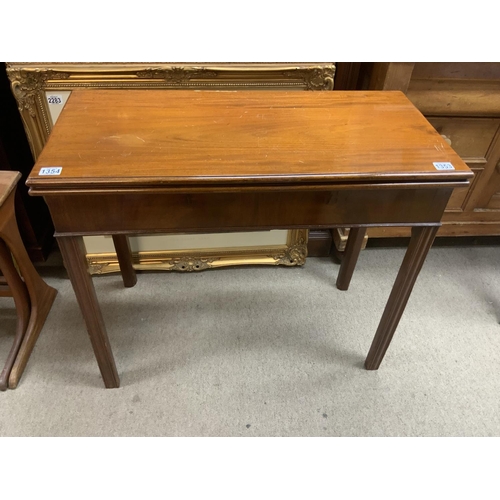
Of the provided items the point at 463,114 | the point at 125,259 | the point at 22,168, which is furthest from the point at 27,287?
the point at 463,114

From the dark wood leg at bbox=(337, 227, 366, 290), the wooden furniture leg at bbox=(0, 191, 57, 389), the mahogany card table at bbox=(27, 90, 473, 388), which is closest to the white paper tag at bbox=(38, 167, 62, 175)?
the mahogany card table at bbox=(27, 90, 473, 388)

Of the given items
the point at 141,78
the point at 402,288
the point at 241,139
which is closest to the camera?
the point at 241,139

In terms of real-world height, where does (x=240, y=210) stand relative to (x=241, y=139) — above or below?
below

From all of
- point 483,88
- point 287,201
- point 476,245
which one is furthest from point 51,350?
point 476,245

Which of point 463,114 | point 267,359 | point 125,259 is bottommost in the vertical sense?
point 267,359

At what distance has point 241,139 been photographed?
1021 mm

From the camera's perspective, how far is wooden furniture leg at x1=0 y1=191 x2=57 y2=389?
1.27 metres

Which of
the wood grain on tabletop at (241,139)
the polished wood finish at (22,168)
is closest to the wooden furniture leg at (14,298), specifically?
the polished wood finish at (22,168)

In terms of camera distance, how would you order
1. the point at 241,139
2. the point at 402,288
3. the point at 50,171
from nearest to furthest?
the point at 50,171, the point at 241,139, the point at 402,288

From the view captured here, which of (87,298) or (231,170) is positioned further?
(87,298)

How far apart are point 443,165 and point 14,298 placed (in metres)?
1.33

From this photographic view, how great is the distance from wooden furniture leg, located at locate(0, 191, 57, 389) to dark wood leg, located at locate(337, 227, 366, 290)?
1112mm

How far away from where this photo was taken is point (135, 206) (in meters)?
0.94

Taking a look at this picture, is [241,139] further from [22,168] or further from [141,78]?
[22,168]
